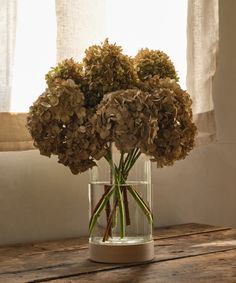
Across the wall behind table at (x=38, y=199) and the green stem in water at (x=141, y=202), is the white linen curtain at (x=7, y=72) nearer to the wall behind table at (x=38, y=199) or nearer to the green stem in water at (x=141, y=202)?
the wall behind table at (x=38, y=199)

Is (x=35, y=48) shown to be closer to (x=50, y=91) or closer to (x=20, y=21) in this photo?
(x=20, y=21)

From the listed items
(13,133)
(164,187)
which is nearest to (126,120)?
(13,133)

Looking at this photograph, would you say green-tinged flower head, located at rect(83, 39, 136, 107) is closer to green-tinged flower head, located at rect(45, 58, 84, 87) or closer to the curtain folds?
green-tinged flower head, located at rect(45, 58, 84, 87)

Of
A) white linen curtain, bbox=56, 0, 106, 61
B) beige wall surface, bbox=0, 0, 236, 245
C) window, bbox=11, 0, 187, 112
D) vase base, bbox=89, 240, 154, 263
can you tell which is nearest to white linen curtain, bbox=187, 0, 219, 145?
window, bbox=11, 0, 187, 112

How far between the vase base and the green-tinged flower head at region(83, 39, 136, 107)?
29 centimetres

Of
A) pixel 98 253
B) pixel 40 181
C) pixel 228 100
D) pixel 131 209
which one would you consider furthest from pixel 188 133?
pixel 228 100

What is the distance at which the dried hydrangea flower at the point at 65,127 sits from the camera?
1.12m

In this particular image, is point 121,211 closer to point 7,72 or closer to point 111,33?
point 7,72

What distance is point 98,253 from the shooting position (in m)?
1.19

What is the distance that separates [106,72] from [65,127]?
13 centimetres

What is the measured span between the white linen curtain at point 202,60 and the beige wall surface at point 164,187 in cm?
14

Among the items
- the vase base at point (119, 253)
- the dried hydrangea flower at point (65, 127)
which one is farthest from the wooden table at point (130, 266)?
the dried hydrangea flower at point (65, 127)

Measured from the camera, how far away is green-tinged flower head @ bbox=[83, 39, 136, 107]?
115cm

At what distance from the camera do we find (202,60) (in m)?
1.71
